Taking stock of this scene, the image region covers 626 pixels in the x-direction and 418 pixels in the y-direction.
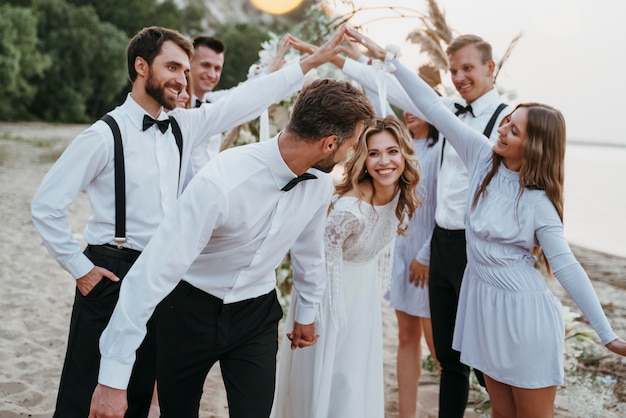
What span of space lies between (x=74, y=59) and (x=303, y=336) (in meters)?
43.9

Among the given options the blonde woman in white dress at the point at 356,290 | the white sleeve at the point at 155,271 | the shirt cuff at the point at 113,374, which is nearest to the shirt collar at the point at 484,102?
the blonde woman in white dress at the point at 356,290

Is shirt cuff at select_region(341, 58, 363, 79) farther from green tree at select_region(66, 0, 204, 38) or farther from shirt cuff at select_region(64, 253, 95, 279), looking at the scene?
green tree at select_region(66, 0, 204, 38)

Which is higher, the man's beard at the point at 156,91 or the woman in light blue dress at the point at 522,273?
the man's beard at the point at 156,91

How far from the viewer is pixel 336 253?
3.36m

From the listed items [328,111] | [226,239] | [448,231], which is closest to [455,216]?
[448,231]

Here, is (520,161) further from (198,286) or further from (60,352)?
(60,352)

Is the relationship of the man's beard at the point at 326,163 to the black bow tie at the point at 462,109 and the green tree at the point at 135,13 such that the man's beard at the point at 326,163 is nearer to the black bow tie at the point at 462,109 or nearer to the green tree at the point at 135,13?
the black bow tie at the point at 462,109

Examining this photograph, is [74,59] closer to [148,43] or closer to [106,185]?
[148,43]

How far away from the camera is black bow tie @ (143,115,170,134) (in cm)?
299

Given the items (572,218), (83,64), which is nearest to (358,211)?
(572,218)

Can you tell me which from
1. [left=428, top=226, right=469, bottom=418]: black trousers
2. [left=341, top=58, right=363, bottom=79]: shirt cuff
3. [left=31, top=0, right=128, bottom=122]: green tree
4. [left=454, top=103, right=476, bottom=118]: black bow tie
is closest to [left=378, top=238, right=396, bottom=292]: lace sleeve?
[left=428, top=226, right=469, bottom=418]: black trousers

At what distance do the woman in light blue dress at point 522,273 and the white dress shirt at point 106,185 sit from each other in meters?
1.69

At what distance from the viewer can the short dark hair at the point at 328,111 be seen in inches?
94.8

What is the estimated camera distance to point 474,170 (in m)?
3.26
